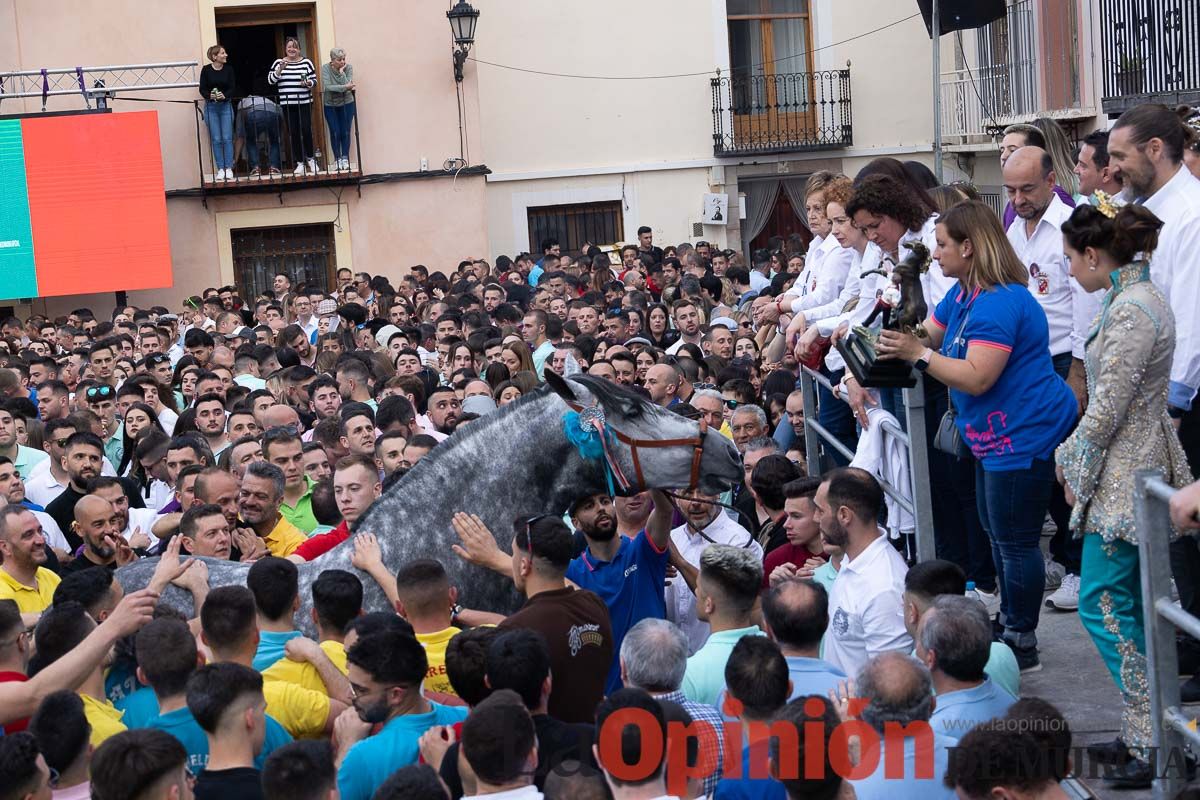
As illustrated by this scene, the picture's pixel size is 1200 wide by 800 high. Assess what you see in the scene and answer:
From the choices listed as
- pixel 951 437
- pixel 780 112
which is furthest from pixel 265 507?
pixel 780 112

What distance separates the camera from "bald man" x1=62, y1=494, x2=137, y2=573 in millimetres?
7797

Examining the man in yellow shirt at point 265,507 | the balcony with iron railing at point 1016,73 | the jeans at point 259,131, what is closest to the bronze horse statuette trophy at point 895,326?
the man in yellow shirt at point 265,507

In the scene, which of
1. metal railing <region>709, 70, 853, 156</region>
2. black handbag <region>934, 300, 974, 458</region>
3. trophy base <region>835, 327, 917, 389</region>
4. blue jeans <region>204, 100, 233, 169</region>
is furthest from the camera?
metal railing <region>709, 70, 853, 156</region>

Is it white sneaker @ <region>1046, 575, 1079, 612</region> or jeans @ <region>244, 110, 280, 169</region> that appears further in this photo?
jeans @ <region>244, 110, 280, 169</region>

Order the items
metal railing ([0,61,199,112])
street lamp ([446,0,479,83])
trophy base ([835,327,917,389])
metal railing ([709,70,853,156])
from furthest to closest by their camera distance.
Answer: metal railing ([709,70,853,156])
street lamp ([446,0,479,83])
metal railing ([0,61,199,112])
trophy base ([835,327,917,389])

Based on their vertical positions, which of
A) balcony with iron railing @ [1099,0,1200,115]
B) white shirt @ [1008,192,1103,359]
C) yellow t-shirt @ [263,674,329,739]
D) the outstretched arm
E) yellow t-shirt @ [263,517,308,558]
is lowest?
yellow t-shirt @ [263,674,329,739]

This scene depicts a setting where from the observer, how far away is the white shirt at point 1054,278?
23.6 feet

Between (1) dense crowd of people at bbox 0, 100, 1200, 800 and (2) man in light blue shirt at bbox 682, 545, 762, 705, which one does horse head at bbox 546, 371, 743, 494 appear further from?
(2) man in light blue shirt at bbox 682, 545, 762, 705

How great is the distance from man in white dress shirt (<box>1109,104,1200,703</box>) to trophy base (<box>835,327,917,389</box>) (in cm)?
100

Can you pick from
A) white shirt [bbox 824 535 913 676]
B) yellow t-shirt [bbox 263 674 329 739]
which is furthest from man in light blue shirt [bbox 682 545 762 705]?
yellow t-shirt [bbox 263 674 329 739]

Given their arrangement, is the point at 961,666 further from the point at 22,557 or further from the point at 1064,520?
the point at 22,557

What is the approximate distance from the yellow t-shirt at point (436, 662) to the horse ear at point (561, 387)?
4.06ft

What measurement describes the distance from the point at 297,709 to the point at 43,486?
5.62 m

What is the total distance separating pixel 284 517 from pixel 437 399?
6.24 feet
